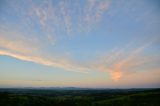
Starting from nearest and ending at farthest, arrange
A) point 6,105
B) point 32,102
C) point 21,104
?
point 6,105 < point 21,104 < point 32,102

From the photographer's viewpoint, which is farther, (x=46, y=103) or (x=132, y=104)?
(x=46, y=103)

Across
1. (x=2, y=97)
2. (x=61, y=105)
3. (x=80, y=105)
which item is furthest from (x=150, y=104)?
(x=2, y=97)

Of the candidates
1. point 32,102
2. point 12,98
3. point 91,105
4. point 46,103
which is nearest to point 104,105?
point 91,105

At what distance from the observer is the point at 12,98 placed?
305 ft

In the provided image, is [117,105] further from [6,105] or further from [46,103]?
[6,105]

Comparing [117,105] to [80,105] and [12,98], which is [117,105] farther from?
[12,98]

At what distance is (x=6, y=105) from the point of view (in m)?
83.1

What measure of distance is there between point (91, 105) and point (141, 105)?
85.3 ft

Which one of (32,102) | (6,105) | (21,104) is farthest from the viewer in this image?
(32,102)

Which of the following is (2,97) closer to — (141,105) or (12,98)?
(12,98)

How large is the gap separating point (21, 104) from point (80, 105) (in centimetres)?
2985

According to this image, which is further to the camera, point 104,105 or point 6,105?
point 104,105

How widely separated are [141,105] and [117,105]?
43.4 feet

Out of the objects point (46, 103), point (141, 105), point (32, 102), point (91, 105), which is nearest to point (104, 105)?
point (91, 105)
